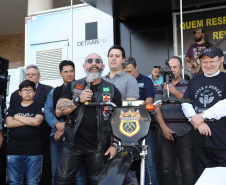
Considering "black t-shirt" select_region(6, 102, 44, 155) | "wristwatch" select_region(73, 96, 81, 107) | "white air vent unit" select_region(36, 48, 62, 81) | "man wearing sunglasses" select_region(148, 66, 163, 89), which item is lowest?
"black t-shirt" select_region(6, 102, 44, 155)

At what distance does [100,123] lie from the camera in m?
3.46

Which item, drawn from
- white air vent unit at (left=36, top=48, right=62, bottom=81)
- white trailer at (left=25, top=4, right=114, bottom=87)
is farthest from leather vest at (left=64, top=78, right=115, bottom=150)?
white air vent unit at (left=36, top=48, right=62, bottom=81)

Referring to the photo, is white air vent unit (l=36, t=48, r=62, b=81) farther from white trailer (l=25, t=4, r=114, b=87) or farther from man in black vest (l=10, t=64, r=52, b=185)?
man in black vest (l=10, t=64, r=52, b=185)

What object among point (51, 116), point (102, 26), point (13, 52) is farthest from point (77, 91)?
point (13, 52)

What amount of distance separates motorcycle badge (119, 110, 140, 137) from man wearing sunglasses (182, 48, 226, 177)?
916 millimetres

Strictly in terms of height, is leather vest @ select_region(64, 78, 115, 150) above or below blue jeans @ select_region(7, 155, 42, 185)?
above

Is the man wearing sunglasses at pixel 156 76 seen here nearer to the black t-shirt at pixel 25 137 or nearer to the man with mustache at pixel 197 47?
the man with mustache at pixel 197 47

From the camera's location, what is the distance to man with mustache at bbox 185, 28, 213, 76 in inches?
262

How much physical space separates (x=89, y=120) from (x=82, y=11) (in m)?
4.59

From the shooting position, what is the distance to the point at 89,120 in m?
3.48

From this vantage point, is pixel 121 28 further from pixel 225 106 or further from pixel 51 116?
pixel 225 106

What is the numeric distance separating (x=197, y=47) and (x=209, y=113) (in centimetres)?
366

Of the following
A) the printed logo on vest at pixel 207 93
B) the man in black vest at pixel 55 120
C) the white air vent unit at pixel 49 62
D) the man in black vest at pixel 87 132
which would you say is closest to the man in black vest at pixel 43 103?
the man in black vest at pixel 55 120

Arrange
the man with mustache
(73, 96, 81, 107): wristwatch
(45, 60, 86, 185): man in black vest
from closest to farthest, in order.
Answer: (73, 96, 81, 107): wristwatch, (45, 60, 86, 185): man in black vest, the man with mustache
